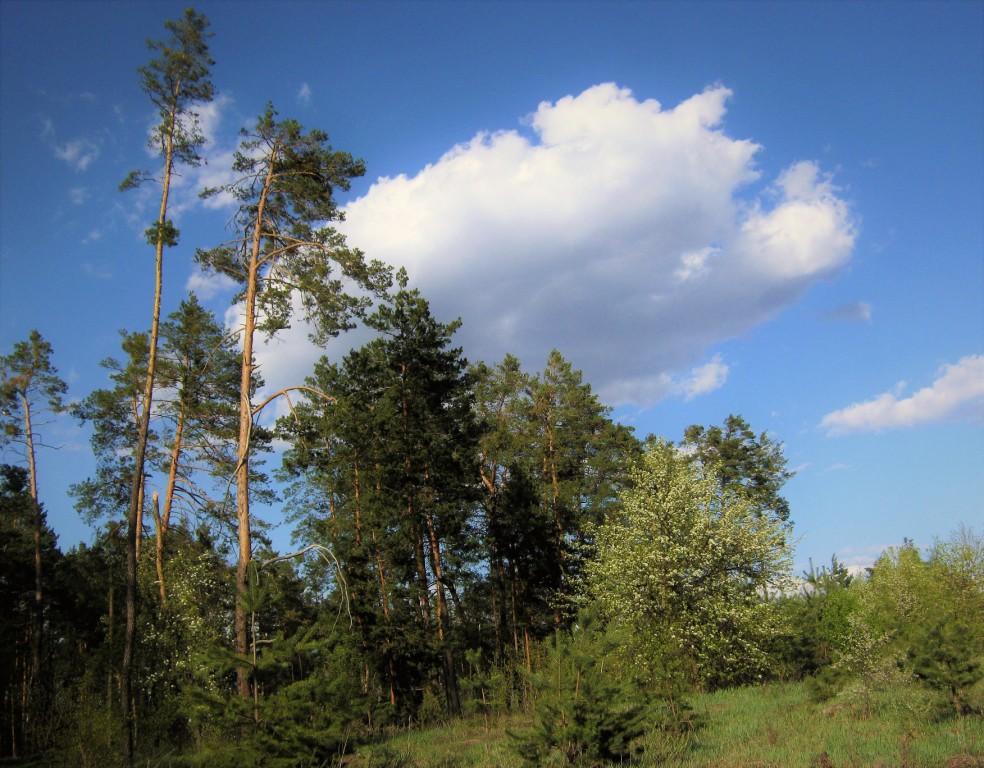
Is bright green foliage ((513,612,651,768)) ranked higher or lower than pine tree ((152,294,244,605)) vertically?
lower

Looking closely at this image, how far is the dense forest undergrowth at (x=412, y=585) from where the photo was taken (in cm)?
967

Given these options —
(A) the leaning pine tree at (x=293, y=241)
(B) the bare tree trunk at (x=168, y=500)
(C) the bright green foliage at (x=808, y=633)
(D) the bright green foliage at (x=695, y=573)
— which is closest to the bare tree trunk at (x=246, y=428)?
(A) the leaning pine tree at (x=293, y=241)

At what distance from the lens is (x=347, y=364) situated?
84.4 feet

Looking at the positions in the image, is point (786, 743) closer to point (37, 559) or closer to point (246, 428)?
point (246, 428)

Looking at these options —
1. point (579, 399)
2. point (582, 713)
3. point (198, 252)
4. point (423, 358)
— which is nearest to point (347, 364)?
point (423, 358)

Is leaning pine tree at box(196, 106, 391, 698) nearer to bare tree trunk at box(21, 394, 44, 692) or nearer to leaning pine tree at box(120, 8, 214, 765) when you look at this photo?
leaning pine tree at box(120, 8, 214, 765)

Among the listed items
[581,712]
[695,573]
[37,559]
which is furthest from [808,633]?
[37,559]

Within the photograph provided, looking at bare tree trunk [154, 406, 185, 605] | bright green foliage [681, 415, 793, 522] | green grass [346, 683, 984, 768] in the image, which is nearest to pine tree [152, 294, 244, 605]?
bare tree trunk [154, 406, 185, 605]

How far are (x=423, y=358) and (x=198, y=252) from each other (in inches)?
465

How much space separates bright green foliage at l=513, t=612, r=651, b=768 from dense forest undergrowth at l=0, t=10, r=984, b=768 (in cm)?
4

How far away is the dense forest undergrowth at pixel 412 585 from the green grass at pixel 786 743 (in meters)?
0.10

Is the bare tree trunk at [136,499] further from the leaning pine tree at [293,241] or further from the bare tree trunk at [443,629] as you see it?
the bare tree trunk at [443,629]

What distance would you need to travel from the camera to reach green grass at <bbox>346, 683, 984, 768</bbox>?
30.5 ft

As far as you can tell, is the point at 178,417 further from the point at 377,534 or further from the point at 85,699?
the point at 85,699
